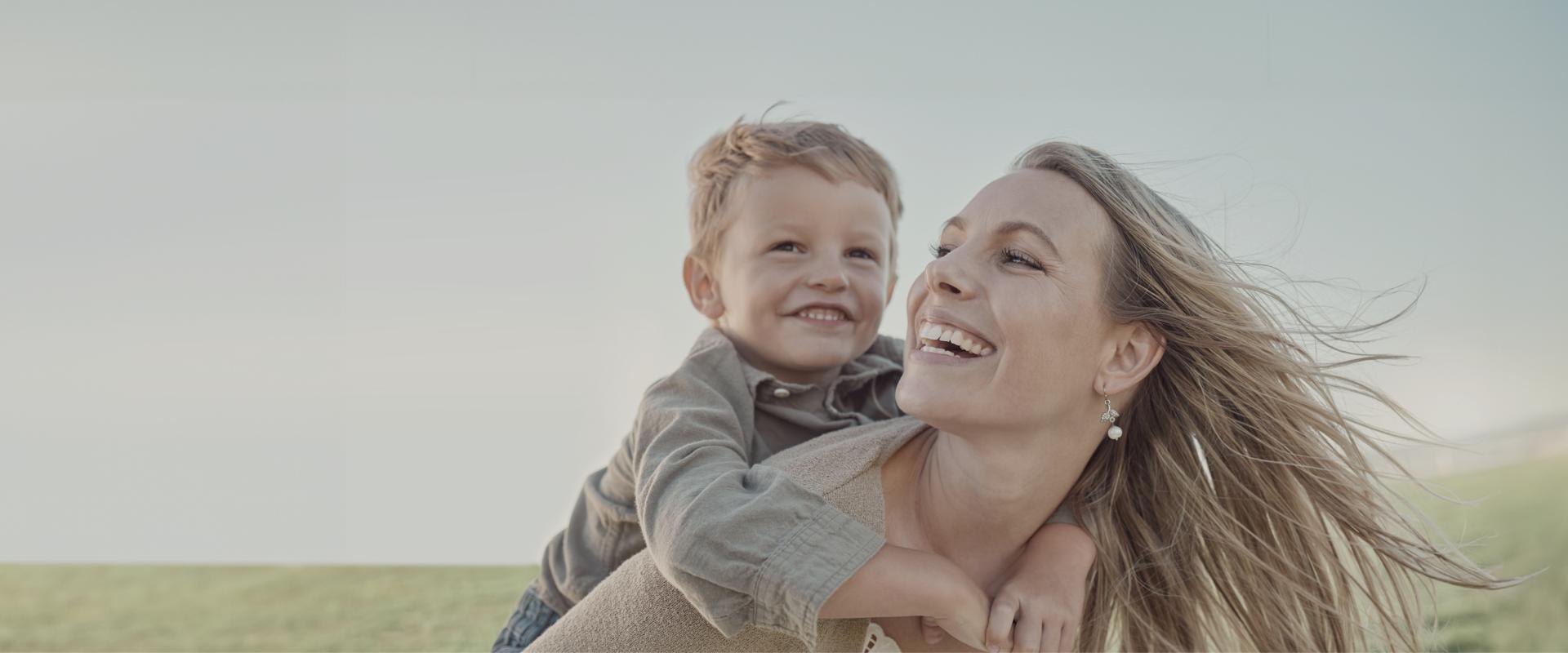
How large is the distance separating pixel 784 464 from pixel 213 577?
9.29 metres

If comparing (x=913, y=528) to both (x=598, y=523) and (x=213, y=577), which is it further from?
(x=213, y=577)

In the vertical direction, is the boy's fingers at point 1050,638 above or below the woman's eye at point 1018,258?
below

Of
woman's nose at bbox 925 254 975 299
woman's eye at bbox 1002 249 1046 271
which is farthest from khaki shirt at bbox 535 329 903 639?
woman's eye at bbox 1002 249 1046 271

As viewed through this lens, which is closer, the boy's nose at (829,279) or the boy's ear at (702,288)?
the boy's nose at (829,279)

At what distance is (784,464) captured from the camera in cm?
220

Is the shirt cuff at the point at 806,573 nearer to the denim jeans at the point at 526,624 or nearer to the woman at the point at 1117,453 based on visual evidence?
the woman at the point at 1117,453

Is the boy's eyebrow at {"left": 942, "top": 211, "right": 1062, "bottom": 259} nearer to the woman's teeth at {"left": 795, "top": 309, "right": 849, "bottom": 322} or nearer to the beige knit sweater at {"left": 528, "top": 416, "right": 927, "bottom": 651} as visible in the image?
the beige knit sweater at {"left": 528, "top": 416, "right": 927, "bottom": 651}

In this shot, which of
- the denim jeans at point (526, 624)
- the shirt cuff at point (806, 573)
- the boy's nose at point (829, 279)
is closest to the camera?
the shirt cuff at point (806, 573)

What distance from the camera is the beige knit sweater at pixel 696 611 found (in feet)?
6.82

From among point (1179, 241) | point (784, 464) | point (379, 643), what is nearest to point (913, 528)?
point (784, 464)

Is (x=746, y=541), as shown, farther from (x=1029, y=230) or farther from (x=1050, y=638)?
(x=1029, y=230)

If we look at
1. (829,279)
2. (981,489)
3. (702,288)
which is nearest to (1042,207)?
(981,489)

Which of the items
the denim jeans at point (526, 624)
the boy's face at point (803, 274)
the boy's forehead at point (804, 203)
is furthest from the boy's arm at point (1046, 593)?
the denim jeans at point (526, 624)

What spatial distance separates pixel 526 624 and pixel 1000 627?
4.48 ft
